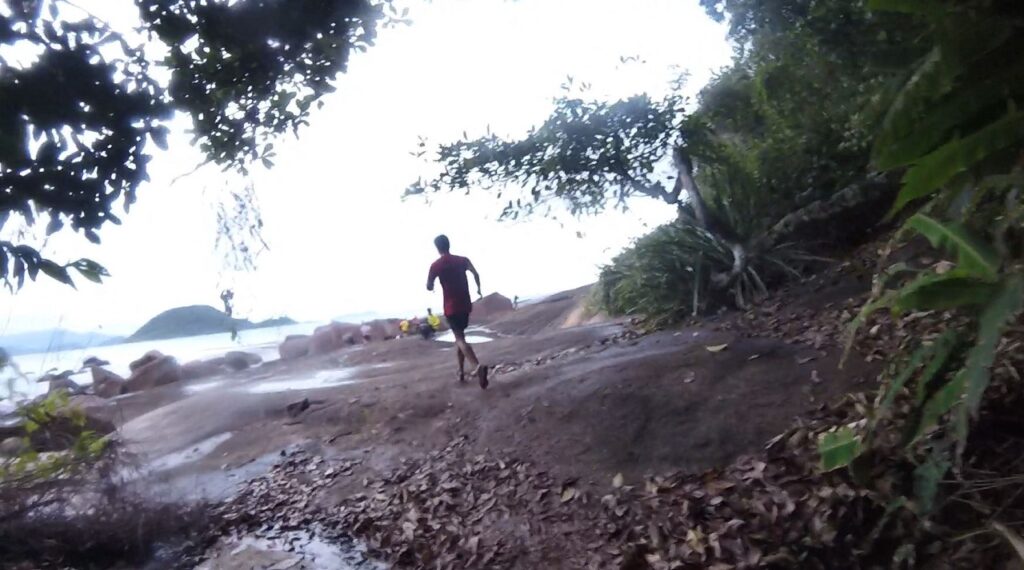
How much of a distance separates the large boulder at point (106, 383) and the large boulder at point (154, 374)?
1.90 ft

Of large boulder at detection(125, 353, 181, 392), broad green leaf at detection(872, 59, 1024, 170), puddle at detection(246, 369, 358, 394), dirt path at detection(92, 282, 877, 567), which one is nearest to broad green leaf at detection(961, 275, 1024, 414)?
broad green leaf at detection(872, 59, 1024, 170)

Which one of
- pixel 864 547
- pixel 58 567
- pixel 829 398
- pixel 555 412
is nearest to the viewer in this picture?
pixel 864 547

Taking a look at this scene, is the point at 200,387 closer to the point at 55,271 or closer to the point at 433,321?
the point at 433,321

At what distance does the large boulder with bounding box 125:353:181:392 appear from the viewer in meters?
8.96

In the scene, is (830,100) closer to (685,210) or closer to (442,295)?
(685,210)

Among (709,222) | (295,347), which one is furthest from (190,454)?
(709,222)

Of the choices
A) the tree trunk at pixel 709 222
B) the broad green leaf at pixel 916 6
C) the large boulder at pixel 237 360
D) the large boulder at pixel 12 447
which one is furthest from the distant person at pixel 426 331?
the broad green leaf at pixel 916 6

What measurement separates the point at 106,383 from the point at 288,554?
323cm

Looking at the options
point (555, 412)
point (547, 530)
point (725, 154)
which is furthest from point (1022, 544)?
point (725, 154)

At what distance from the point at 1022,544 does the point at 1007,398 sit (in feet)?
2.88

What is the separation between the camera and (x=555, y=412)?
6.13 m

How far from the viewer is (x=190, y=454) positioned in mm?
7191

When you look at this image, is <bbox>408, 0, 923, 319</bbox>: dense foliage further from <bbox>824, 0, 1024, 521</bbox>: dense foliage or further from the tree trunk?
<bbox>824, 0, 1024, 521</bbox>: dense foliage

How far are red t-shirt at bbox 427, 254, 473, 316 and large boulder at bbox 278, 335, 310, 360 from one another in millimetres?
3863
